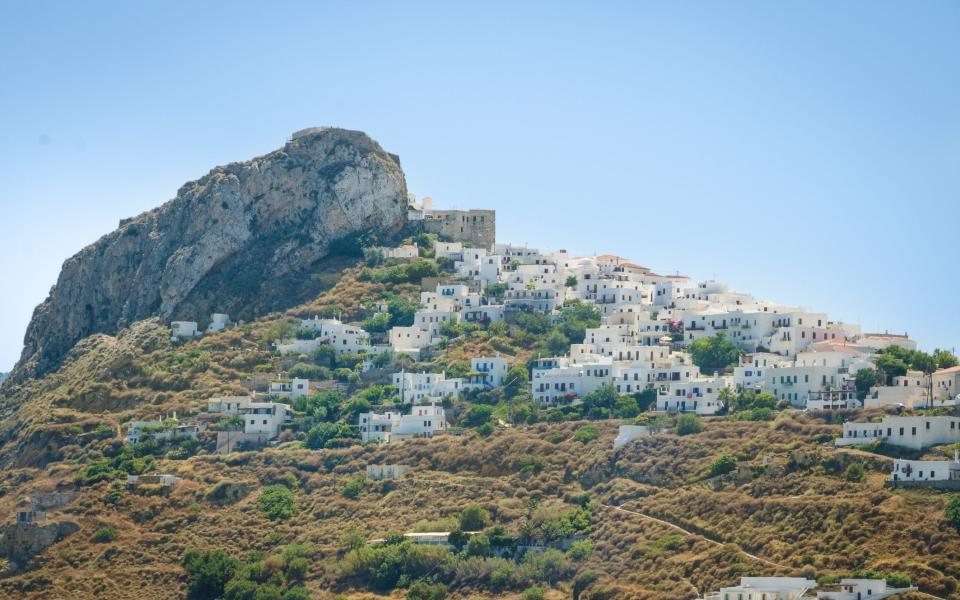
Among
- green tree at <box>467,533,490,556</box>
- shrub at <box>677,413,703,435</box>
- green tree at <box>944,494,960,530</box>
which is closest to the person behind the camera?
green tree at <box>944,494,960,530</box>

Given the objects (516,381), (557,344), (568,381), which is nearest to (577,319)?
(557,344)

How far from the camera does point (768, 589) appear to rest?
7106cm

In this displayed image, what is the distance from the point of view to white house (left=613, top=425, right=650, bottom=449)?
9025 cm

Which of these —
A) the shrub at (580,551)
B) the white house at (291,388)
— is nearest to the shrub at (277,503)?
the white house at (291,388)

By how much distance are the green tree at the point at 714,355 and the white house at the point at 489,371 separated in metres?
10.8

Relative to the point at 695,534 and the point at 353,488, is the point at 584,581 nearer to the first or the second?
the point at 695,534

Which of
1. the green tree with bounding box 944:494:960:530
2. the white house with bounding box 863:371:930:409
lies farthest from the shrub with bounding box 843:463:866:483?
the white house with bounding box 863:371:930:409

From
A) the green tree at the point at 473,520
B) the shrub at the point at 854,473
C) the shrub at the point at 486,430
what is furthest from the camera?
the shrub at the point at 486,430

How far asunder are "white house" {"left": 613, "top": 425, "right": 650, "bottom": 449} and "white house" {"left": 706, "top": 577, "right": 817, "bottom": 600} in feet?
62.2

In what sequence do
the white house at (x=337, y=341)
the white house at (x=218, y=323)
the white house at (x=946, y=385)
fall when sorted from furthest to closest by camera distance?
the white house at (x=218, y=323) → the white house at (x=337, y=341) → the white house at (x=946, y=385)

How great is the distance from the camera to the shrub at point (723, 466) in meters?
84.2

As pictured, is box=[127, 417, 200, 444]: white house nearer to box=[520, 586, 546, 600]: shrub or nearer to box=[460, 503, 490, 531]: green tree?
box=[460, 503, 490, 531]: green tree

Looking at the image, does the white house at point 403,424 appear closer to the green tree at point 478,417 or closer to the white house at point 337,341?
the green tree at point 478,417

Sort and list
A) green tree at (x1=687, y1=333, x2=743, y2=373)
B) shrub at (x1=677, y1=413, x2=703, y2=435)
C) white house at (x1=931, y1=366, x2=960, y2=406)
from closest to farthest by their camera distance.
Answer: white house at (x1=931, y1=366, x2=960, y2=406) < shrub at (x1=677, y1=413, x2=703, y2=435) < green tree at (x1=687, y1=333, x2=743, y2=373)
